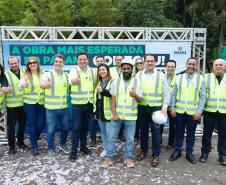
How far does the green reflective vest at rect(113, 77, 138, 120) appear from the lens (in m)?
5.03

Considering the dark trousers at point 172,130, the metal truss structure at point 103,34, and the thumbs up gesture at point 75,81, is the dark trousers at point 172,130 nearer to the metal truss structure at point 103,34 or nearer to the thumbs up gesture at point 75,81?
the metal truss structure at point 103,34

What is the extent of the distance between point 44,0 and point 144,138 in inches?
633

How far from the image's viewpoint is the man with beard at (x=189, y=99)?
5.24m

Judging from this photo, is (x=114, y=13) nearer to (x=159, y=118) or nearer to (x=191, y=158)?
(x=191, y=158)

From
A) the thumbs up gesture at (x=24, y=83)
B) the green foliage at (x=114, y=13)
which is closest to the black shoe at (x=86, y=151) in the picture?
the thumbs up gesture at (x=24, y=83)

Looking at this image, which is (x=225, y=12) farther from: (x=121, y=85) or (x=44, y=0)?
(x=121, y=85)

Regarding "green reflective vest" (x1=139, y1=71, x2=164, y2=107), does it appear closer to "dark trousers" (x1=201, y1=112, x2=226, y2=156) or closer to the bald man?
the bald man

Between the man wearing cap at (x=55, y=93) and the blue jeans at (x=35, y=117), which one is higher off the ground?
the man wearing cap at (x=55, y=93)

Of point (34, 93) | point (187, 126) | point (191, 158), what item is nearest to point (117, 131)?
point (187, 126)

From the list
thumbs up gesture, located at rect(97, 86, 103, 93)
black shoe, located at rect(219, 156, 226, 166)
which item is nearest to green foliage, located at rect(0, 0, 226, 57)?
thumbs up gesture, located at rect(97, 86, 103, 93)

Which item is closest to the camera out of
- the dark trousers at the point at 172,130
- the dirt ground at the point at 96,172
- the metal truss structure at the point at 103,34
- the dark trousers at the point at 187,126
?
the dirt ground at the point at 96,172

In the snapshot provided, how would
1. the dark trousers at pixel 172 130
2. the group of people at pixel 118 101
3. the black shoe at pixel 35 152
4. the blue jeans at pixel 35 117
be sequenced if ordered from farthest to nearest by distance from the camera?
the dark trousers at pixel 172 130
the black shoe at pixel 35 152
the blue jeans at pixel 35 117
the group of people at pixel 118 101

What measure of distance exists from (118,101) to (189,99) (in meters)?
1.28

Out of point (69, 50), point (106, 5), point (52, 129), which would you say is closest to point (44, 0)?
point (106, 5)
